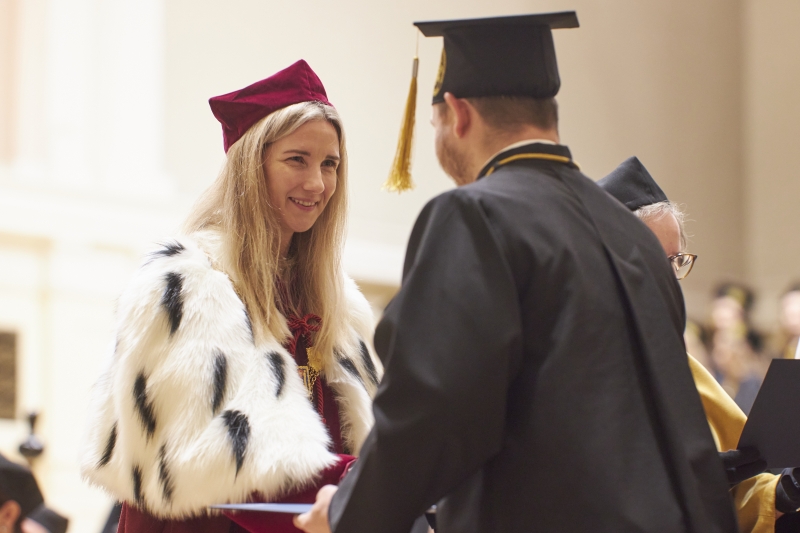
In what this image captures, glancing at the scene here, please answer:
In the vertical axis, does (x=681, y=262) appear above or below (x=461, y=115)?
below

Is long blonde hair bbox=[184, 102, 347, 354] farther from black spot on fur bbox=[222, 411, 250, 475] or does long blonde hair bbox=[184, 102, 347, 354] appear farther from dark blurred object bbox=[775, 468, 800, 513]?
dark blurred object bbox=[775, 468, 800, 513]

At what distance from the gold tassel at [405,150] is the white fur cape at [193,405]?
1.40 ft

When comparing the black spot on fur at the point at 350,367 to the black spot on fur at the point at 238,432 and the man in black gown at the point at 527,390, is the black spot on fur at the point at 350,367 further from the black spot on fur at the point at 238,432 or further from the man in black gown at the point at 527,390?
the man in black gown at the point at 527,390

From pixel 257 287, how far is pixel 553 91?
2.70ft

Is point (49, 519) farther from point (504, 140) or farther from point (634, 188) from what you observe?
point (504, 140)

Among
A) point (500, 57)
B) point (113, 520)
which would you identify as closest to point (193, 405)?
point (500, 57)

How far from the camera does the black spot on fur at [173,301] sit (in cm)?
206

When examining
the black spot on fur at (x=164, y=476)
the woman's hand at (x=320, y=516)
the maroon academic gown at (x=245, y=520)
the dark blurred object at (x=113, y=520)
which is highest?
the woman's hand at (x=320, y=516)

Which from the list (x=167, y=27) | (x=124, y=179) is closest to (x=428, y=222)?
(x=124, y=179)

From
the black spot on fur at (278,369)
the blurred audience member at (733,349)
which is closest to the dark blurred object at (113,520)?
the black spot on fur at (278,369)

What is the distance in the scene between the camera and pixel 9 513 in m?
3.04

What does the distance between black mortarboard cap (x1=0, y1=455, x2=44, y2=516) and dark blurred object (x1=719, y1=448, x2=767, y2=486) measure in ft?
6.84

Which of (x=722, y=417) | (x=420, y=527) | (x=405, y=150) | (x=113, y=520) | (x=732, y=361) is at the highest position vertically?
(x=405, y=150)

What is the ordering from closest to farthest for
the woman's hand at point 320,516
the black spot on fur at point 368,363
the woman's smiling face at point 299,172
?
the woman's hand at point 320,516
the woman's smiling face at point 299,172
the black spot on fur at point 368,363
